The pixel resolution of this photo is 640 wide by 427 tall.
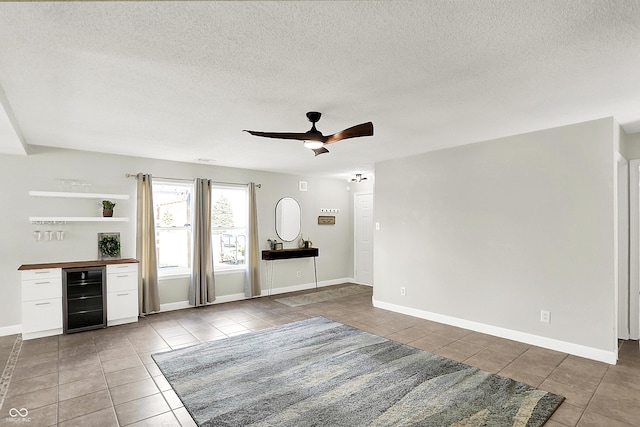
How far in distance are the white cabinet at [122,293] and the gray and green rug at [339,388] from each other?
1.58 metres

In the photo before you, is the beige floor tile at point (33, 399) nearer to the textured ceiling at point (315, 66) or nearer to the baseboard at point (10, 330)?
the baseboard at point (10, 330)

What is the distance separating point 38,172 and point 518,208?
6.37 m

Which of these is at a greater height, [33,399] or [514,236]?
[514,236]

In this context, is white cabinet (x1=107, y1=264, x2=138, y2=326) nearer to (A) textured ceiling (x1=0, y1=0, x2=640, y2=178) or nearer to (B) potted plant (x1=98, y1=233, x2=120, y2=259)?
(B) potted plant (x1=98, y1=233, x2=120, y2=259)

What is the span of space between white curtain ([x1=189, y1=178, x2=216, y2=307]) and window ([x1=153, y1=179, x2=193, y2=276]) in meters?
0.21

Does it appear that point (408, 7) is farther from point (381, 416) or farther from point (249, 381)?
point (249, 381)

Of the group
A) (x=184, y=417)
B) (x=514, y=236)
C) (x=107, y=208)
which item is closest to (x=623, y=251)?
(x=514, y=236)

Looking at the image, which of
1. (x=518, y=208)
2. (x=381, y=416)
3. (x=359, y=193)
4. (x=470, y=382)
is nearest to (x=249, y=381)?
(x=381, y=416)

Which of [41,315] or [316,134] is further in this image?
[41,315]

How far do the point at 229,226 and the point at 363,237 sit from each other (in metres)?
3.19

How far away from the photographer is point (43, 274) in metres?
4.43

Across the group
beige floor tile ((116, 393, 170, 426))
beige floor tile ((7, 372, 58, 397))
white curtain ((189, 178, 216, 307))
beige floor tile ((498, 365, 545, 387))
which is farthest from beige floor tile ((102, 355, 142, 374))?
beige floor tile ((498, 365, 545, 387))

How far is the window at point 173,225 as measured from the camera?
5898mm

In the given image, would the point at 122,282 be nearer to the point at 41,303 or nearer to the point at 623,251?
the point at 41,303
